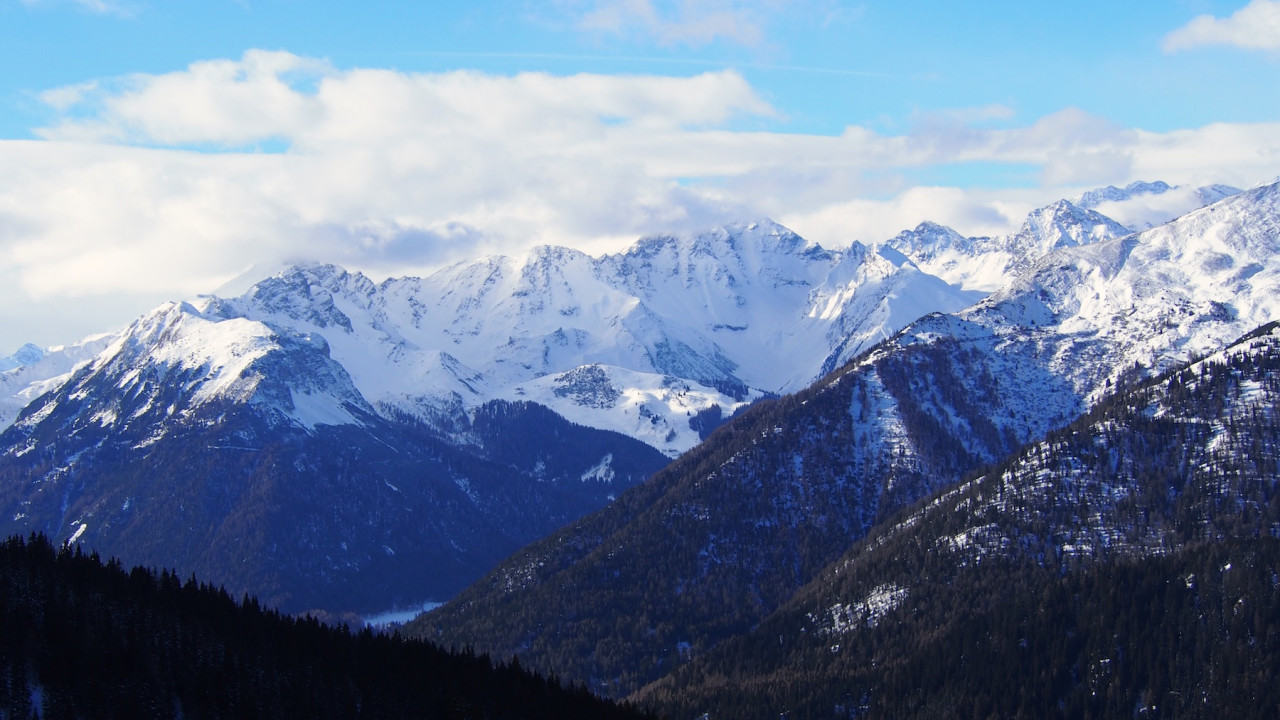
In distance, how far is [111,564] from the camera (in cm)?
17625

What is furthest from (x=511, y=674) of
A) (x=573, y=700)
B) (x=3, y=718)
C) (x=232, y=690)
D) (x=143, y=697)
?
(x=3, y=718)

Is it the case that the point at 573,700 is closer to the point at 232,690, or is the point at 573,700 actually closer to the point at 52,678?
the point at 232,690

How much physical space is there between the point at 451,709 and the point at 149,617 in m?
37.5

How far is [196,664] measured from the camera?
498 ft

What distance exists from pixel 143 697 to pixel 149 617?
20.1 m

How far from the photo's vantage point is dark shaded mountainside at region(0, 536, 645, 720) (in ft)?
453

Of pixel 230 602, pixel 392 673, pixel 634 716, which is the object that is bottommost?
pixel 634 716

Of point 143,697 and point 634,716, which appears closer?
point 143,697

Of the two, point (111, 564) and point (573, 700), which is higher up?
point (111, 564)

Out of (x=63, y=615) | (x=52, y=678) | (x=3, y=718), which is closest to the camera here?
(x=3, y=718)

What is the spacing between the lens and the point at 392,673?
176000mm

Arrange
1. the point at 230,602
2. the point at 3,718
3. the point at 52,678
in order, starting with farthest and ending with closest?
the point at 230,602 → the point at 52,678 → the point at 3,718

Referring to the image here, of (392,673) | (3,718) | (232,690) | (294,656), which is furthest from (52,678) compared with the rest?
(392,673)

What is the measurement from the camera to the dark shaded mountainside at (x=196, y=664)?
138125 mm
